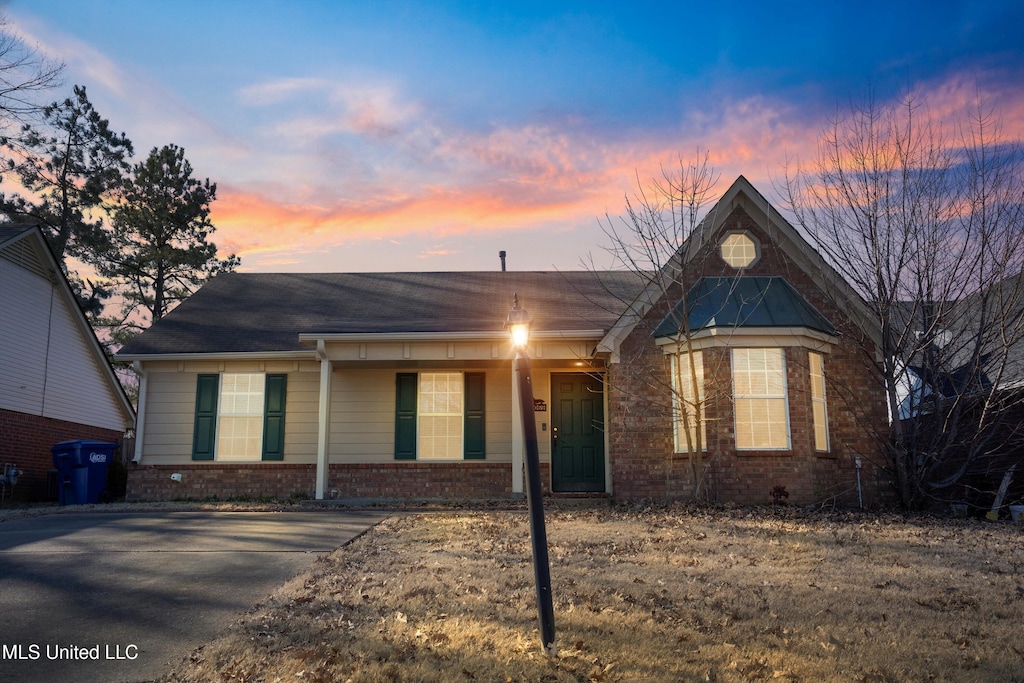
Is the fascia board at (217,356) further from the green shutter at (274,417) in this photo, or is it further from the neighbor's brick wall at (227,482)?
the neighbor's brick wall at (227,482)

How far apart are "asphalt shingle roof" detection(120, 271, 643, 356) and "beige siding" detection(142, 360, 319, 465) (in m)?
0.42

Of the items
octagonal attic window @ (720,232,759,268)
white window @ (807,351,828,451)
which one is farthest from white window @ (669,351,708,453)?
octagonal attic window @ (720,232,759,268)

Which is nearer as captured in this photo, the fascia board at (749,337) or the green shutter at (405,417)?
the fascia board at (749,337)

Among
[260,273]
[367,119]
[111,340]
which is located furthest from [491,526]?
[111,340]

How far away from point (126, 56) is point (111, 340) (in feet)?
67.0

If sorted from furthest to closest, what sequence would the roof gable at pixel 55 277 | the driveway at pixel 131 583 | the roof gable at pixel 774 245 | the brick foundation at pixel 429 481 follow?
1. the roof gable at pixel 55 277
2. the brick foundation at pixel 429 481
3. the roof gable at pixel 774 245
4. the driveway at pixel 131 583

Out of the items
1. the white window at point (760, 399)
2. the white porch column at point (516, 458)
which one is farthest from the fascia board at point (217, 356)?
the white window at point (760, 399)

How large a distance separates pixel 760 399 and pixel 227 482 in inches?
393

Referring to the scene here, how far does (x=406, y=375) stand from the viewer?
15.2 metres

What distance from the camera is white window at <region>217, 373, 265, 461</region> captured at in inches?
596

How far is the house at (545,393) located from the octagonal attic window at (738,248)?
0.08ft

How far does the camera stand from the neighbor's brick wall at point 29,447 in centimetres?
1568

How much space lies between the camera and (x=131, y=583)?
696cm

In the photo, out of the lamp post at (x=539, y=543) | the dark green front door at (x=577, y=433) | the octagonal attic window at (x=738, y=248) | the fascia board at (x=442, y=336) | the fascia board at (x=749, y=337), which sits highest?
the octagonal attic window at (x=738, y=248)
